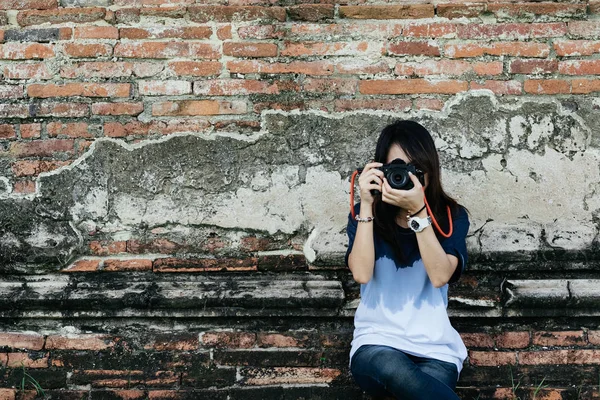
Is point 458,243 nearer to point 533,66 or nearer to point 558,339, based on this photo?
point 558,339

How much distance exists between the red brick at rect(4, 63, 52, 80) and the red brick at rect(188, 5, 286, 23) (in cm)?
71

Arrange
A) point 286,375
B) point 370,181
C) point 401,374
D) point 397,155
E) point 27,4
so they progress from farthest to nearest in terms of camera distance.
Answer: point 27,4
point 286,375
point 397,155
point 370,181
point 401,374

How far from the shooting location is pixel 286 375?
10.2 ft

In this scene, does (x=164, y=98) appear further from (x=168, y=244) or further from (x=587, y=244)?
(x=587, y=244)

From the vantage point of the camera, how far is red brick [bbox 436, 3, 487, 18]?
125 inches

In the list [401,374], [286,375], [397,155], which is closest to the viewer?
[401,374]

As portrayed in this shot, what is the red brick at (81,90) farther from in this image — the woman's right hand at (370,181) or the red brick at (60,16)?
Answer: the woman's right hand at (370,181)

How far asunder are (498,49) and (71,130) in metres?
1.96

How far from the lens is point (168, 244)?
3219mm

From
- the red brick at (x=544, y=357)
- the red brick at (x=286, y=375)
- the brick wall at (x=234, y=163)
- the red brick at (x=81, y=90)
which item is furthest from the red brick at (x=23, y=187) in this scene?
the red brick at (x=544, y=357)

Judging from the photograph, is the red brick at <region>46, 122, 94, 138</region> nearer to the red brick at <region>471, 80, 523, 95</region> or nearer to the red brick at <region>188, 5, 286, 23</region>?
the red brick at <region>188, 5, 286, 23</region>

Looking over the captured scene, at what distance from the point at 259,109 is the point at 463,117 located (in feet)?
3.02

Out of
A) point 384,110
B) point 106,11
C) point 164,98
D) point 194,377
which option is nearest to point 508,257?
point 384,110

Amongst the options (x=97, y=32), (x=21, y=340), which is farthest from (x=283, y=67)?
(x=21, y=340)
